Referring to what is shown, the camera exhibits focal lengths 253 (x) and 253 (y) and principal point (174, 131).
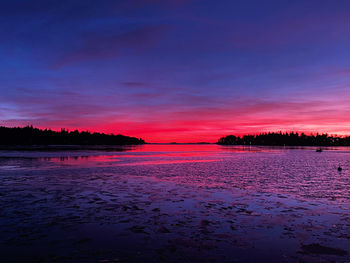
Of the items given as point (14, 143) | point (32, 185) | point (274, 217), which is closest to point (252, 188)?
point (274, 217)

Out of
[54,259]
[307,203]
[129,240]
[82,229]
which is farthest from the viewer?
[307,203]

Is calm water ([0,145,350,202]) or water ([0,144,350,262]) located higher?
water ([0,144,350,262])

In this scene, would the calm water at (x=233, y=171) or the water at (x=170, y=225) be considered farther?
the calm water at (x=233, y=171)

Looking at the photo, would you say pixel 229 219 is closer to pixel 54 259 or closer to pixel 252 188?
pixel 54 259

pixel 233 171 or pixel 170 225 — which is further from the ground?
pixel 170 225

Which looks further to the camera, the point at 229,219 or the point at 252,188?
the point at 252,188

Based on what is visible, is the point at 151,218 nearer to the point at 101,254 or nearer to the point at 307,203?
the point at 101,254

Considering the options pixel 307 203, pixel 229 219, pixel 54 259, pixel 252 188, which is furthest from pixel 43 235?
pixel 252 188

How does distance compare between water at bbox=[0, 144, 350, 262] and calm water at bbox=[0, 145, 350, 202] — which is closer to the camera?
water at bbox=[0, 144, 350, 262]

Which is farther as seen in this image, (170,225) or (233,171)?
(233,171)

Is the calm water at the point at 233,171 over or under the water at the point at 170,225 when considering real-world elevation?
under

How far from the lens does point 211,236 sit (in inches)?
362

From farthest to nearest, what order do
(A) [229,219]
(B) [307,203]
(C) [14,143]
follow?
1. (C) [14,143]
2. (B) [307,203]
3. (A) [229,219]

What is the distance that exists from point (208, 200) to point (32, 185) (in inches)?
538
